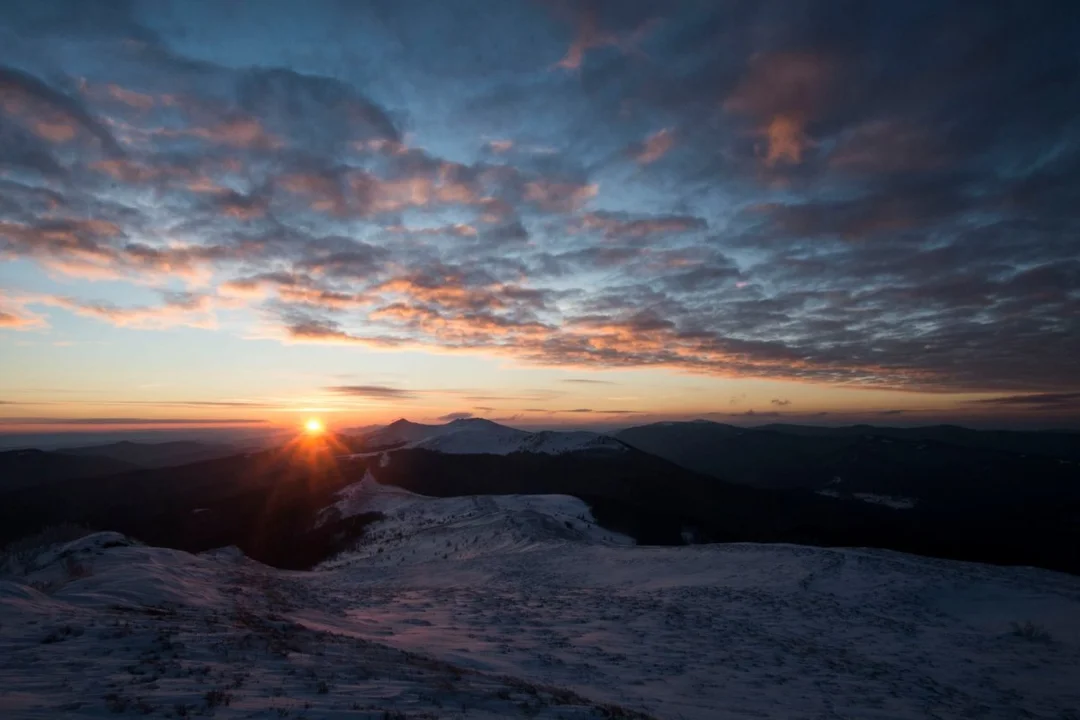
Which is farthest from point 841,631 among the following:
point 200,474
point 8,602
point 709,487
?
point 200,474

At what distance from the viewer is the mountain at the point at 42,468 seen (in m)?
134

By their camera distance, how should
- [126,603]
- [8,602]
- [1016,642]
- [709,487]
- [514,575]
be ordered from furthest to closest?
[709,487], [514,575], [1016,642], [126,603], [8,602]

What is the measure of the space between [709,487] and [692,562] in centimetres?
6810

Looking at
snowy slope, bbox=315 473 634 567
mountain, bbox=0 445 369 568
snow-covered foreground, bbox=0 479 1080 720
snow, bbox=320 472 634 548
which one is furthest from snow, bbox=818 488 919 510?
snow-covered foreground, bbox=0 479 1080 720

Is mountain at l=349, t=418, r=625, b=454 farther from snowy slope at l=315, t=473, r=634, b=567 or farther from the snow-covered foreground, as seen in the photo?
the snow-covered foreground

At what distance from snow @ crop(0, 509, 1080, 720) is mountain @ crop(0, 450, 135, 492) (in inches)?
5856

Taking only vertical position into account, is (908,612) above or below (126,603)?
below

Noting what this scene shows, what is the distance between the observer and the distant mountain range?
47.5 m

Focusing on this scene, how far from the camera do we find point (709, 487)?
89.1 meters

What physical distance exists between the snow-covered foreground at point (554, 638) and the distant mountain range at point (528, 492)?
1833 cm

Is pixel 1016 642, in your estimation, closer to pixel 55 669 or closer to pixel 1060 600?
pixel 1060 600

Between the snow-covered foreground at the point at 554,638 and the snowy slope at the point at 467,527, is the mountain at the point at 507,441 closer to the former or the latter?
the snowy slope at the point at 467,527

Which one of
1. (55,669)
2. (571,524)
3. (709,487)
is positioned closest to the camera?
(55,669)

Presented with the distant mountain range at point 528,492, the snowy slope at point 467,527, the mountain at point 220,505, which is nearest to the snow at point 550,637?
the snowy slope at point 467,527
